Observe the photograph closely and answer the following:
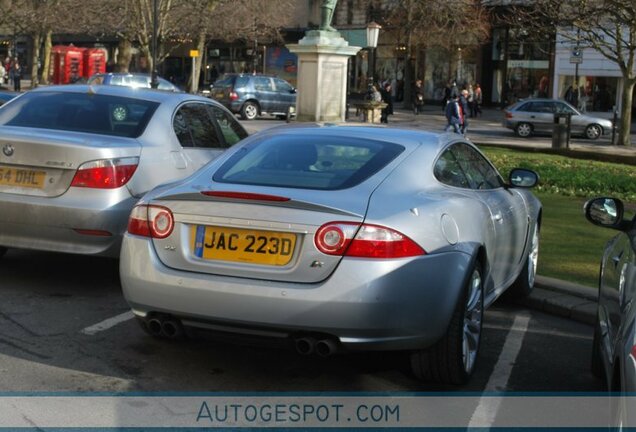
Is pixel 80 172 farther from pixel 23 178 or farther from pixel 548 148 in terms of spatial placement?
pixel 548 148

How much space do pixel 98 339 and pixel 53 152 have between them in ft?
5.36

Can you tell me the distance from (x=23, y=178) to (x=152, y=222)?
86.5 inches

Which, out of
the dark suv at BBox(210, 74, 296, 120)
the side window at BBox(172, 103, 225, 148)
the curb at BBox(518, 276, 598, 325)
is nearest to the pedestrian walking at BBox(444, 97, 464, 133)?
the dark suv at BBox(210, 74, 296, 120)

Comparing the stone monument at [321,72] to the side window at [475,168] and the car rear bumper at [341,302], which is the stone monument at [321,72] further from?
the car rear bumper at [341,302]

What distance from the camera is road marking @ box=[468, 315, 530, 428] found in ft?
15.9

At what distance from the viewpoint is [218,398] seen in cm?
497

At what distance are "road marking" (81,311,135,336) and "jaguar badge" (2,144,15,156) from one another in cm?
150

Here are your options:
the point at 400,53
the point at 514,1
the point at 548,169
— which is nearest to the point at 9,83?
the point at 400,53

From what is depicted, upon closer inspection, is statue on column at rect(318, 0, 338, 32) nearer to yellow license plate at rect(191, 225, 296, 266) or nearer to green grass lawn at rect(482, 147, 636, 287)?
green grass lawn at rect(482, 147, 636, 287)

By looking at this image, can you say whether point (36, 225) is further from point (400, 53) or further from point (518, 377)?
point (400, 53)

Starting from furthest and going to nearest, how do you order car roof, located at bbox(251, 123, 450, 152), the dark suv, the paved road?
1. the dark suv
2. car roof, located at bbox(251, 123, 450, 152)
3. the paved road

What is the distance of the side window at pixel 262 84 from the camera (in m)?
38.3

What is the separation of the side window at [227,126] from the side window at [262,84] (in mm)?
29527

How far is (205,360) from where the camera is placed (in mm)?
5652
